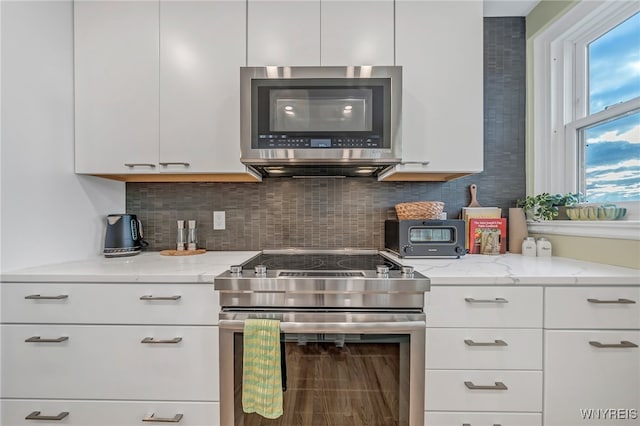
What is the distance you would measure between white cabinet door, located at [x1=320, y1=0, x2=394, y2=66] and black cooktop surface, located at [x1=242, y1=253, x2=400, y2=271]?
1.00 metres

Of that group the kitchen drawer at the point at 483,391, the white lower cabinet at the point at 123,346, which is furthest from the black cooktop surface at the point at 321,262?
the kitchen drawer at the point at 483,391

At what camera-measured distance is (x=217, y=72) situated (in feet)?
5.41

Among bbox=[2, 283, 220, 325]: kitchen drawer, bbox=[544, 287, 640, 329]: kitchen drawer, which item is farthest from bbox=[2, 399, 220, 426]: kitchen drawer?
bbox=[544, 287, 640, 329]: kitchen drawer

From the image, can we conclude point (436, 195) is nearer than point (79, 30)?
No

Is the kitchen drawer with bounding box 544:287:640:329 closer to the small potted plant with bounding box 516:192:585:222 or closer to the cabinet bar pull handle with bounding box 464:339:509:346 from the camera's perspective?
the cabinet bar pull handle with bounding box 464:339:509:346

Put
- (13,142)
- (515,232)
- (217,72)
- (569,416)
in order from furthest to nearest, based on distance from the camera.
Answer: (515,232)
(217,72)
(13,142)
(569,416)

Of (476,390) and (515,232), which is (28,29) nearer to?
(476,390)

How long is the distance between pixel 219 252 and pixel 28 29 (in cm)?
137

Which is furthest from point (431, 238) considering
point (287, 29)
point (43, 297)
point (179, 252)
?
point (43, 297)

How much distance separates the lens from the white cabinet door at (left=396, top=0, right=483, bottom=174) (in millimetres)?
1639

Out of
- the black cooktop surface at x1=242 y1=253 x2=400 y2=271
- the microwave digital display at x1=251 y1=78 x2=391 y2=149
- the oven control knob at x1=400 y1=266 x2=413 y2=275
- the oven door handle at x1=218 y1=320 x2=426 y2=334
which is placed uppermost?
the microwave digital display at x1=251 y1=78 x2=391 y2=149

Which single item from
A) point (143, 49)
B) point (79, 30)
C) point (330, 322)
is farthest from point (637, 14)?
point (79, 30)

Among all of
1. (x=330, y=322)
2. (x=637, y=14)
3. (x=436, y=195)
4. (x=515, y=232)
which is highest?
(x=637, y=14)

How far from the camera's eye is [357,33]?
1631 mm
